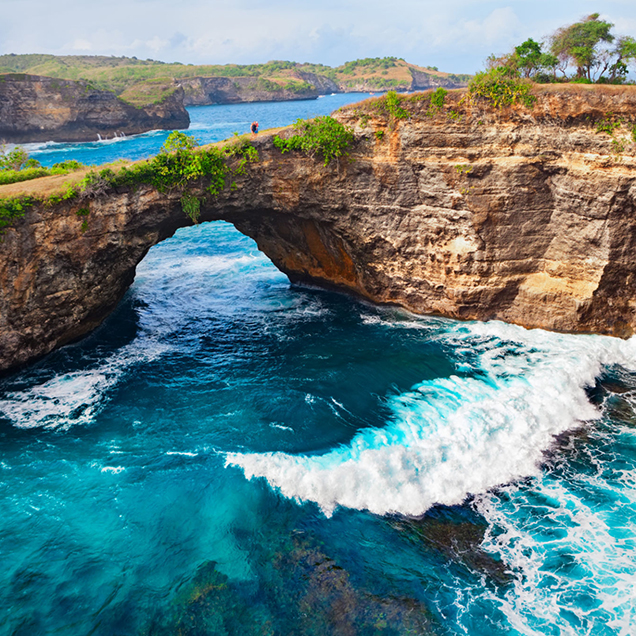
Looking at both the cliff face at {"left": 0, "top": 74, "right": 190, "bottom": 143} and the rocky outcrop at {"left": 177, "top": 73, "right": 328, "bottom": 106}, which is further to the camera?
the rocky outcrop at {"left": 177, "top": 73, "right": 328, "bottom": 106}

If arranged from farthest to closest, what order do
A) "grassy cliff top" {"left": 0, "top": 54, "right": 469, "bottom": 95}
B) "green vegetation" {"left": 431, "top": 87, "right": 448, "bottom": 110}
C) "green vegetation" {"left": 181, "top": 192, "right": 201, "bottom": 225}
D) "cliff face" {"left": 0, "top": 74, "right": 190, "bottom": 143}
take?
"grassy cliff top" {"left": 0, "top": 54, "right": 469, "bottom": 95} < "cliff face" {"left": 0, "top": 74, "right": 190, "bottom": 143} < "green vegetation" {"left": 181, "top": 192, "right": 201, "bottom": 225} < "green vegetation" {"left": 431, "top": 87, "right": 448, "bottom": 110}

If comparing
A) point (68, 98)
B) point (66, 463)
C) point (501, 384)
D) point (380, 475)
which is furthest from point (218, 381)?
point (68, 98)

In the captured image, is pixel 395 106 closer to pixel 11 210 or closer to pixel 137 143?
pixel 11 210

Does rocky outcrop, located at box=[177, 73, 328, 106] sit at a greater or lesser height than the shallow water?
greater

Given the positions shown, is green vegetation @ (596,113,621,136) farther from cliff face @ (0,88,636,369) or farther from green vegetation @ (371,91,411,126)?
green vegetation @ (371,91,411,126)

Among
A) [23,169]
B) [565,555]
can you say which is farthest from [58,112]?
[565,555]

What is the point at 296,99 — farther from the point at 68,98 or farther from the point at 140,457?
the point at 140,457

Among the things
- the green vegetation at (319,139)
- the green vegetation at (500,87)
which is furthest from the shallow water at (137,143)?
the green vegetation at (500,87)

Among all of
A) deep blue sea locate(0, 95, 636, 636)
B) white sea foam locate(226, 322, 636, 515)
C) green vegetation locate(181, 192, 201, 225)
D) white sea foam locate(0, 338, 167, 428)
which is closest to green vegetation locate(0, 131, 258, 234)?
green vegetation locate(181, 192, 201, 225)
